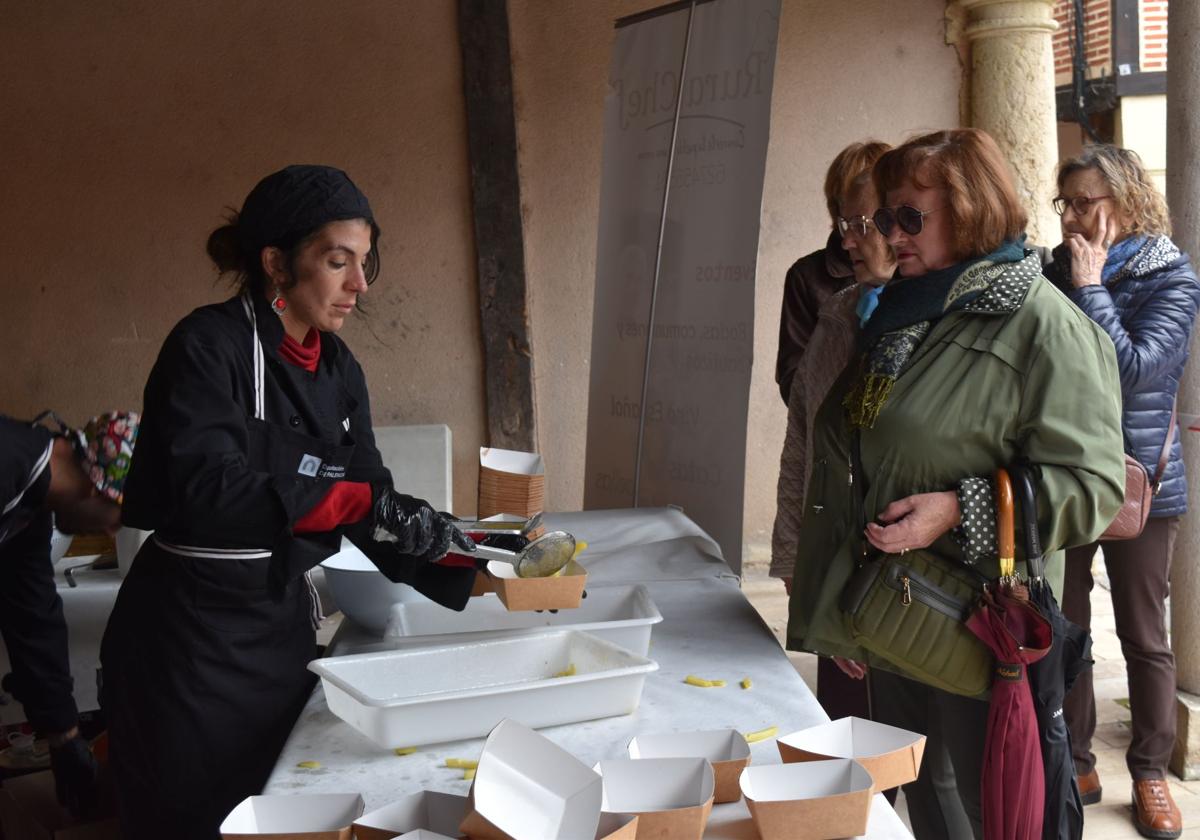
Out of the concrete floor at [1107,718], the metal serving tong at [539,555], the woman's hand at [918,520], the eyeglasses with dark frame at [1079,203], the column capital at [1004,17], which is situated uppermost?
the column capital at [1004,17]

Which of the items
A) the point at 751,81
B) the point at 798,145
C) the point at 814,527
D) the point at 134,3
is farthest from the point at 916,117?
the point at 814,527

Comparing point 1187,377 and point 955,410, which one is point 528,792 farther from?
point 1187,377

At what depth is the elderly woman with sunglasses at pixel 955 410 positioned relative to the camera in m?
1.84

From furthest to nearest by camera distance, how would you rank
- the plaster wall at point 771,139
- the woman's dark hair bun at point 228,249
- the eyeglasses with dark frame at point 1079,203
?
the plaster wall at point 771,139 → the eyeglasses with dark frame at point 1079,203 → the woman's dark hair bun at point 228,249

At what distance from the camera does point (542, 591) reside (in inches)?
74.0

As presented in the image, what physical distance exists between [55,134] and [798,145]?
3.43 m

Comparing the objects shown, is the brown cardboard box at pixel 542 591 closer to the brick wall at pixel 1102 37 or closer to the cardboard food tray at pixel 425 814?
the cardboard food tray at pixel 425 814

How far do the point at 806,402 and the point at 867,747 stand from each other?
1313 millimetres

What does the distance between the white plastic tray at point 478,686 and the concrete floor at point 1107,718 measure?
1.68m

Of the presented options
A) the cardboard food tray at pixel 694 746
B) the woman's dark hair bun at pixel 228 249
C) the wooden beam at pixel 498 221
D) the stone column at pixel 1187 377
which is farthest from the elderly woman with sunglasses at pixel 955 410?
the wooden beam at pixel 498 221

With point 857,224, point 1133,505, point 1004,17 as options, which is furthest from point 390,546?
point 1004,17

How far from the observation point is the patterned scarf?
193 centimetres

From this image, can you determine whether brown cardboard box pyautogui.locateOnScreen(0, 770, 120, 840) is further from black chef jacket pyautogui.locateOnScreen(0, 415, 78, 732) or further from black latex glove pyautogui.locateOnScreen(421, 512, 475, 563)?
black latex glove pyautogui.locateOnScreen(421, 512, 475, 563)

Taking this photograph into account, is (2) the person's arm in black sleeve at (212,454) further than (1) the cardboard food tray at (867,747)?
Yes
